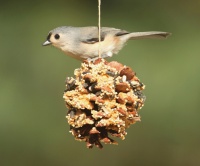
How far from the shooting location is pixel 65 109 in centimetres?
402

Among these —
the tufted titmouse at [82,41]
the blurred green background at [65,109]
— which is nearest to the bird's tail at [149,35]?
the tufted titmouse at [82,41]

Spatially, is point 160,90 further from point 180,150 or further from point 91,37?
point 91,37

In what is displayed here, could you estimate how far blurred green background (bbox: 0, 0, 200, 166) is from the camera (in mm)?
3826

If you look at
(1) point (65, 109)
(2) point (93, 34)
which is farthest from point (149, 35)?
(1) point (65, 109)

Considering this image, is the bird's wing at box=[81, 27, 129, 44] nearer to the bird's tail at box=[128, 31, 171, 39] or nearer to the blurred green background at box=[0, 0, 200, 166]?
the bird's tail at box=[128, 31, 171, 39]

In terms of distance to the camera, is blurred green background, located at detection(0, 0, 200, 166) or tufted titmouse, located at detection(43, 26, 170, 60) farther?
blurred green background, located at detection(0, 0, 200, 166)

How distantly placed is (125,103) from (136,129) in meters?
1.96

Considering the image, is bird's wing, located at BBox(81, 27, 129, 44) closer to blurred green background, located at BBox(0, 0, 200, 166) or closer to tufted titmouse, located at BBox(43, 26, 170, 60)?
tufted titmouse, located at BBox(43, 26, 170, 60)

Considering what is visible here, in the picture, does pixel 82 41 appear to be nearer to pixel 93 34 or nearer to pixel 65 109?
pixel 93 34

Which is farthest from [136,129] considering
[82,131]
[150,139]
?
[82,131]

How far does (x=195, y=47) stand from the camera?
4.11m

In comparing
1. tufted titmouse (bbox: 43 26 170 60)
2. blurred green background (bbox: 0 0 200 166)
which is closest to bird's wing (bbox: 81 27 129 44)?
tufted titmouse (bbox: 43 26 170 60)

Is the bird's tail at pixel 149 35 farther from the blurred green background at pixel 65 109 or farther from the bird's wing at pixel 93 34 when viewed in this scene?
the blurred green background at pixel 65 109

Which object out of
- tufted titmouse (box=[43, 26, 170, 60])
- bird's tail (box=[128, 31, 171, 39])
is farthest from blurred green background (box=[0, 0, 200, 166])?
tufted titmouse (box=[43, 26, 170, 60])
